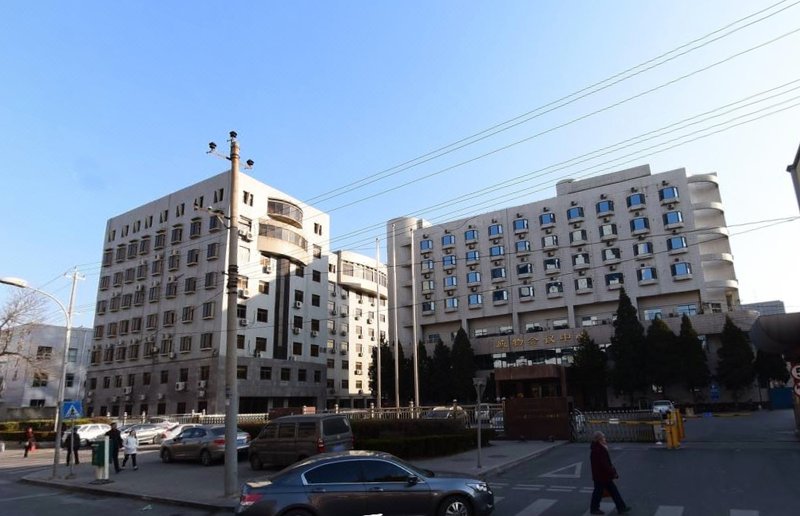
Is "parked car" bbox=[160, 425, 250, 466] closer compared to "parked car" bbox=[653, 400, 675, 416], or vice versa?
"parked car" bbox=[160, 425, 250, 466]

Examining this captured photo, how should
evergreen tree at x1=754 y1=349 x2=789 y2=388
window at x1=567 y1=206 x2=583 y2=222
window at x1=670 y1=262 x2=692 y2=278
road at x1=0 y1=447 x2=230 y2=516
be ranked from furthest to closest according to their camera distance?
window at x1=567 y1=206 x2=583 y2=222
window at x1=670 y1=262 x2=692 y2=278
evergreen tree at x1=754 y1=349 x2=789 y2=388
road at x1=0 y1=447 x2=230 y2=516

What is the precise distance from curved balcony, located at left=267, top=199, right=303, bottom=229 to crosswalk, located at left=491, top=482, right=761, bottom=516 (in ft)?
171

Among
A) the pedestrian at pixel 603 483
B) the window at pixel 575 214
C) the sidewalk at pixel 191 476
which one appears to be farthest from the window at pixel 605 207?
the pedestrian at pixel 603 483

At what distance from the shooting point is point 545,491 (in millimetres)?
13289

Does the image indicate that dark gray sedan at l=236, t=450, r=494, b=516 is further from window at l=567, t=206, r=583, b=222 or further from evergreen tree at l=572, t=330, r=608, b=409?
window at l=567, t=206, r=583, b=222

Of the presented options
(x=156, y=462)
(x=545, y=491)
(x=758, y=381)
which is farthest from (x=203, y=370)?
(x=758, y=381)

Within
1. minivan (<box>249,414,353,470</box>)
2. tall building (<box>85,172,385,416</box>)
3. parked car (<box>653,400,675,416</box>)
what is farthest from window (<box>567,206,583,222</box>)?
minivan (<box>249,414,353,470</box>)

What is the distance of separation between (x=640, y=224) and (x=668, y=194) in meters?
4.76

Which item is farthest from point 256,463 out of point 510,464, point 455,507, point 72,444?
point 455,507

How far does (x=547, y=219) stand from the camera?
7162 cm

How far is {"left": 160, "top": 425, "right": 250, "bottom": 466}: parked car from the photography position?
21.9 metres

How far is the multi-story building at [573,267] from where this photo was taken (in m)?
61.8

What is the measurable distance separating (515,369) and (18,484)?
4339 cm

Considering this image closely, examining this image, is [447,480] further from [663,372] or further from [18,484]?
[663,372]
